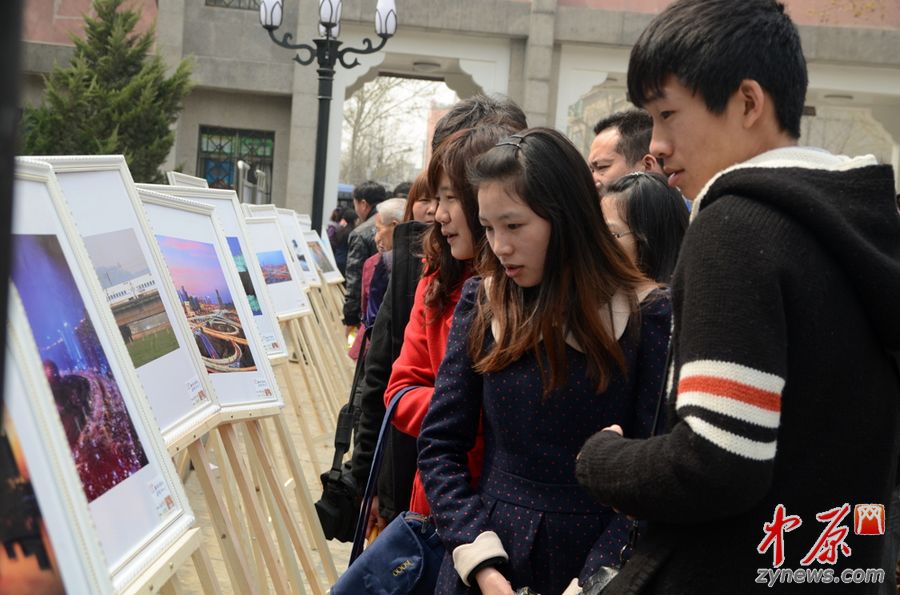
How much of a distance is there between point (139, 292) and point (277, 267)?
517 centimetres

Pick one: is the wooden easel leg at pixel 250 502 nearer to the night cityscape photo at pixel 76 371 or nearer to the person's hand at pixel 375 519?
the person's hand at pixel 375 519

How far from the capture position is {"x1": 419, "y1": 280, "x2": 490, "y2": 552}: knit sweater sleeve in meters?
2.20

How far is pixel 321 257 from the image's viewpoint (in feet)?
40.0

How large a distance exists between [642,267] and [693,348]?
1.53 m

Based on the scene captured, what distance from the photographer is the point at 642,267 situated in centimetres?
288

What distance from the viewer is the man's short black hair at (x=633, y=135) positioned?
385cm

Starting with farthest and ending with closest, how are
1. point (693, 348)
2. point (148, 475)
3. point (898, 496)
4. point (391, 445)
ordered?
point (391, 445), point (898, 496), point (148, 475), point (693, 348)

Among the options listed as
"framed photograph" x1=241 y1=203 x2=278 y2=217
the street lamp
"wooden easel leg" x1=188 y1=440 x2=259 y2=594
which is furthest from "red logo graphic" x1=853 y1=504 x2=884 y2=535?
the street lamp

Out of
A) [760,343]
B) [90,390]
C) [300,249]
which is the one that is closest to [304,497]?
[90,390]

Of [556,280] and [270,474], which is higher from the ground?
[556,280]

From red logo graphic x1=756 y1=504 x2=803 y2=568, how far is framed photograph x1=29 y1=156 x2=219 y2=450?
1.66 m

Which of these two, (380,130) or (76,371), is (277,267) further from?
(380,130)

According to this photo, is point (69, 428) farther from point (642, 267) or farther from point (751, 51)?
point (642, 267)

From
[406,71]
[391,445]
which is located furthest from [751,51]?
[406,71]
